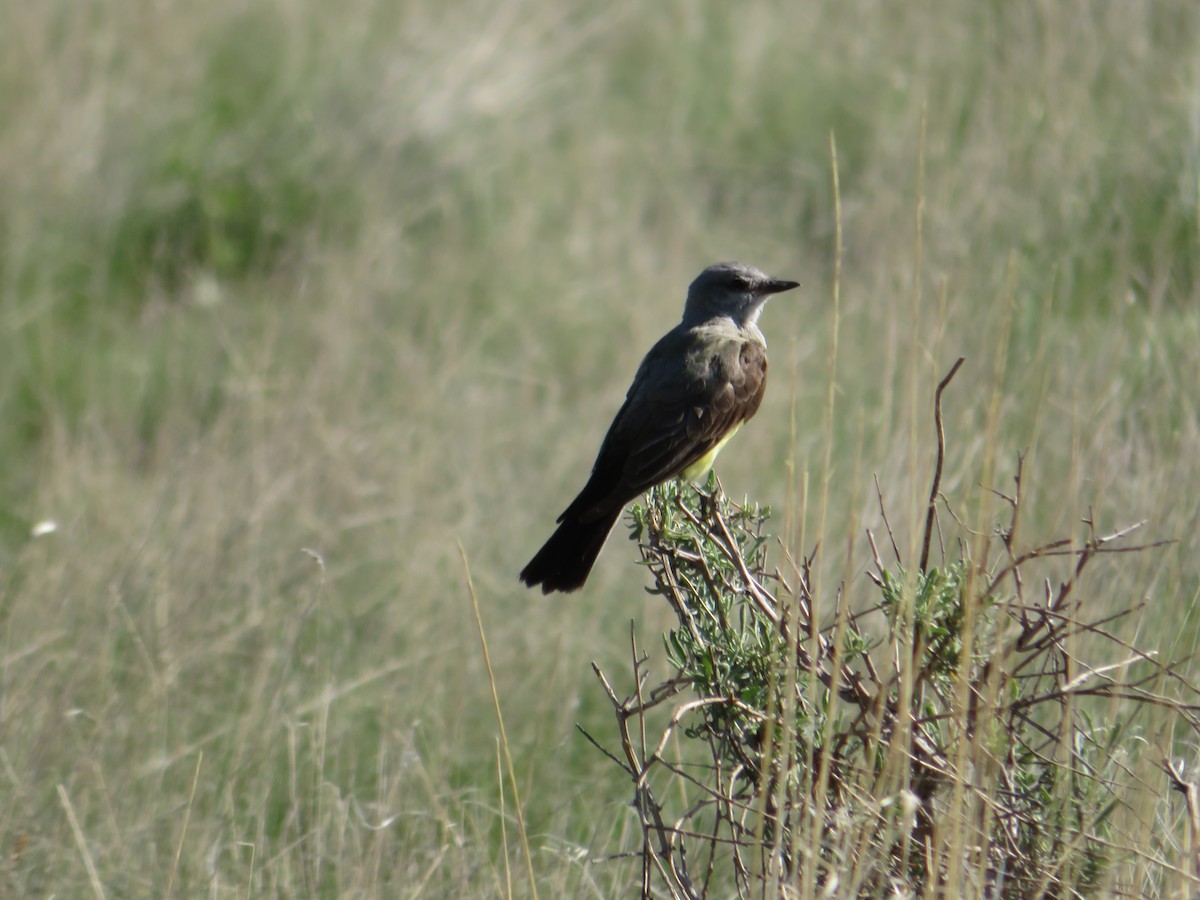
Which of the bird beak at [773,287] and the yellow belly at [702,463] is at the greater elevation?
the bird beak at [773,287]

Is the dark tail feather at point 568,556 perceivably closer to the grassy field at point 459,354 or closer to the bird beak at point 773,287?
the grassy field at point 459,354

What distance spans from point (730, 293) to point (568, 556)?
1.30 meters

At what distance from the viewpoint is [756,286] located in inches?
185

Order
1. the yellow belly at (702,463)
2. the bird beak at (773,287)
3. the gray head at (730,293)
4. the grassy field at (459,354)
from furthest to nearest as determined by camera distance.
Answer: the gray head at (730,293), the bird beak at (773,287), the yellow belly at (702,463), the grassy field at (459,354)

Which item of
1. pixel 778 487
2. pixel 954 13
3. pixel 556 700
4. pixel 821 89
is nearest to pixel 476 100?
pixel 821 89

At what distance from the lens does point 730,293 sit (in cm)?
473

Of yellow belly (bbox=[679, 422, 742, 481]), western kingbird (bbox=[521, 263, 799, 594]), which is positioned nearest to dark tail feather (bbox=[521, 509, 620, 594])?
western kingbird (bbox=[521, 263, 799, 594])

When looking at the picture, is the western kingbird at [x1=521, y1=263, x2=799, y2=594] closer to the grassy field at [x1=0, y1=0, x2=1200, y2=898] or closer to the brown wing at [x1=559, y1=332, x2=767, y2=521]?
the brown wing at [x1=559, y1=332, x2=767, y2=521]

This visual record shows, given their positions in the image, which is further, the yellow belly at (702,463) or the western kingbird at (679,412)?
the yellow belly at (702,463)

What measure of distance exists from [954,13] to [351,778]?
585cm

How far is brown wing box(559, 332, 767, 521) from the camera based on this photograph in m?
3.96

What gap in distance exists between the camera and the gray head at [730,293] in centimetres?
470

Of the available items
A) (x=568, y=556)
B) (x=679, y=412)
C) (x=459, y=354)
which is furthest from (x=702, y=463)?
(x=459, y=354)

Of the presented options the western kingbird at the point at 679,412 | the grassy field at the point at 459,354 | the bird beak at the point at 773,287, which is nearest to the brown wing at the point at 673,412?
the western kingbird at the point at 679,412
